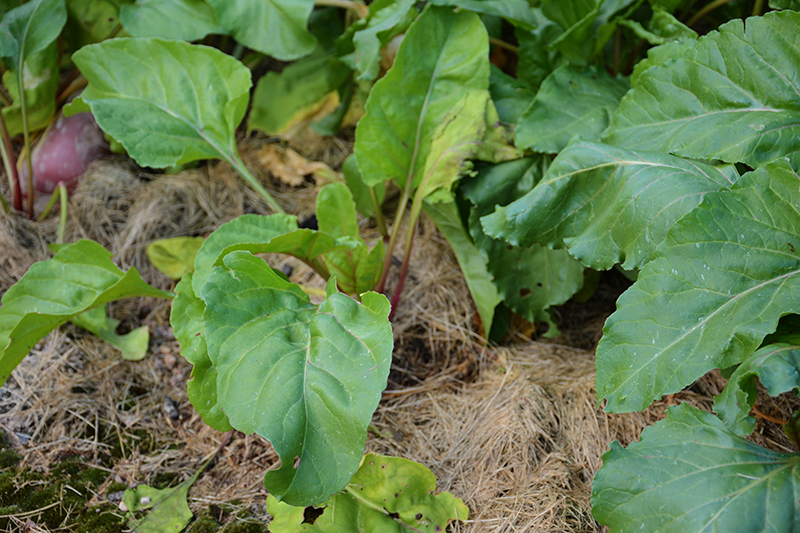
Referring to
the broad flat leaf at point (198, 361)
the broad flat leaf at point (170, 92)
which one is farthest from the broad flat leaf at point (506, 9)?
the broad flat leaf at point (198, 361)

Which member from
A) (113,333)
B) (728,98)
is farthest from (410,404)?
(728,98)

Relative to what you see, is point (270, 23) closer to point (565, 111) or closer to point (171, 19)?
point (171, 19)

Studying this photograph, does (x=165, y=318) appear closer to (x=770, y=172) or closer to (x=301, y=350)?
(x=301, y=350)

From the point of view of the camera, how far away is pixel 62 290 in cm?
167

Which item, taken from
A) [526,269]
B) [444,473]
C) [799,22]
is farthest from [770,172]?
[444,473]

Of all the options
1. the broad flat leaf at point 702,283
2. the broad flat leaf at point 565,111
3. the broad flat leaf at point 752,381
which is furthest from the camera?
the broad flat leaf at point 565,111

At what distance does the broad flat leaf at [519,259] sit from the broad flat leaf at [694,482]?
2.06 ft

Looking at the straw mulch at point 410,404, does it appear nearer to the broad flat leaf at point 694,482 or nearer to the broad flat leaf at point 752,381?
the broad flat leaf at point 694,482

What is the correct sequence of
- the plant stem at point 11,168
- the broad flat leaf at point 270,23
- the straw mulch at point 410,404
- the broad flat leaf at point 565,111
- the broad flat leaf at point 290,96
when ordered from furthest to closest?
the broad flat leaf at point 290,96 < the plant stem at point 11,168 < the broad flat leaf at point 270,23 < the broad flat leaf at point 565,111 < the straw mulch at point 410,404

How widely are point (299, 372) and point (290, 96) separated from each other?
154cm

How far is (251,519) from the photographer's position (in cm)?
142

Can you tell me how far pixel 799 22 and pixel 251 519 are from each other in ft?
5.69

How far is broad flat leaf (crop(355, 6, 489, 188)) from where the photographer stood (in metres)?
1.73

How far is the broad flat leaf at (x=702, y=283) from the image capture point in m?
1.11
